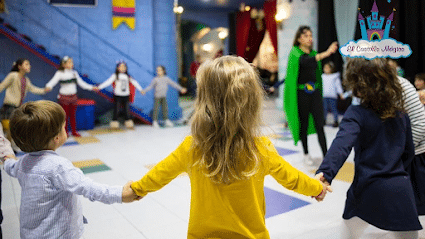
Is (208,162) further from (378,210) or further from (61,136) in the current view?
(378,210)

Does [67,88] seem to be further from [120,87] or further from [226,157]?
[226,157]

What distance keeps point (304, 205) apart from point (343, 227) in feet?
3.40

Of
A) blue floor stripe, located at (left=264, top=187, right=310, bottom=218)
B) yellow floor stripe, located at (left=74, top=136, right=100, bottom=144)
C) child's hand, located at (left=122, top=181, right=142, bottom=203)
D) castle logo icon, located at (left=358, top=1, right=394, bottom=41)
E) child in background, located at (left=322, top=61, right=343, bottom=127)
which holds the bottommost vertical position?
yellow floor stripe, located at (left=74, top=136, right=100, bottom=144)

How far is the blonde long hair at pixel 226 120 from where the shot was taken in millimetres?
1244

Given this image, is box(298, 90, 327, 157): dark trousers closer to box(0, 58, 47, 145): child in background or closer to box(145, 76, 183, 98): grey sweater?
box(0, 58, 47, 145): child in background

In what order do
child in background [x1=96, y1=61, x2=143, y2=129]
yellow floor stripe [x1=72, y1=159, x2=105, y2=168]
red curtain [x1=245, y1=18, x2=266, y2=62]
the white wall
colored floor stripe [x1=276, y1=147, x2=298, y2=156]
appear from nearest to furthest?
yellow floor stripe [x1=72, y1=159, x2=105, y2=168] → colored floor stripe [x1=276, y1=147, x2=298, y2=156] → child in background [x1=96, y1=61, x2=143, y2=129] → the white wall → red curtain [x1=245, y1=18, x2=266, y2=62]

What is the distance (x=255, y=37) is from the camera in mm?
13086

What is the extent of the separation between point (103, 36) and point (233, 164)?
286 inches

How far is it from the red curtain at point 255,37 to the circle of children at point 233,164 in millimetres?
11224

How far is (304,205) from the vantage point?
9.79 feet

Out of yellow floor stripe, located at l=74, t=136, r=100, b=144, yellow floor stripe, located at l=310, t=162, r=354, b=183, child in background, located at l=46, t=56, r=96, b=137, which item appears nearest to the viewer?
yellow floor stripe, located at l=310, t=162, r=354, b=183

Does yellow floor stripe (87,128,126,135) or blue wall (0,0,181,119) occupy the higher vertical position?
blue wall (0,0,181,119)

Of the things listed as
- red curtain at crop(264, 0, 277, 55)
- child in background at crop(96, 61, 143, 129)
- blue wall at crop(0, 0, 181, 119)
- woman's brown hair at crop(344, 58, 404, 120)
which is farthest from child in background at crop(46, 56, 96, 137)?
red curtain at crop(264, 0, 277, 55)

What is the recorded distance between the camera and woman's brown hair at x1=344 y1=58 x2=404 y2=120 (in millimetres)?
1730
